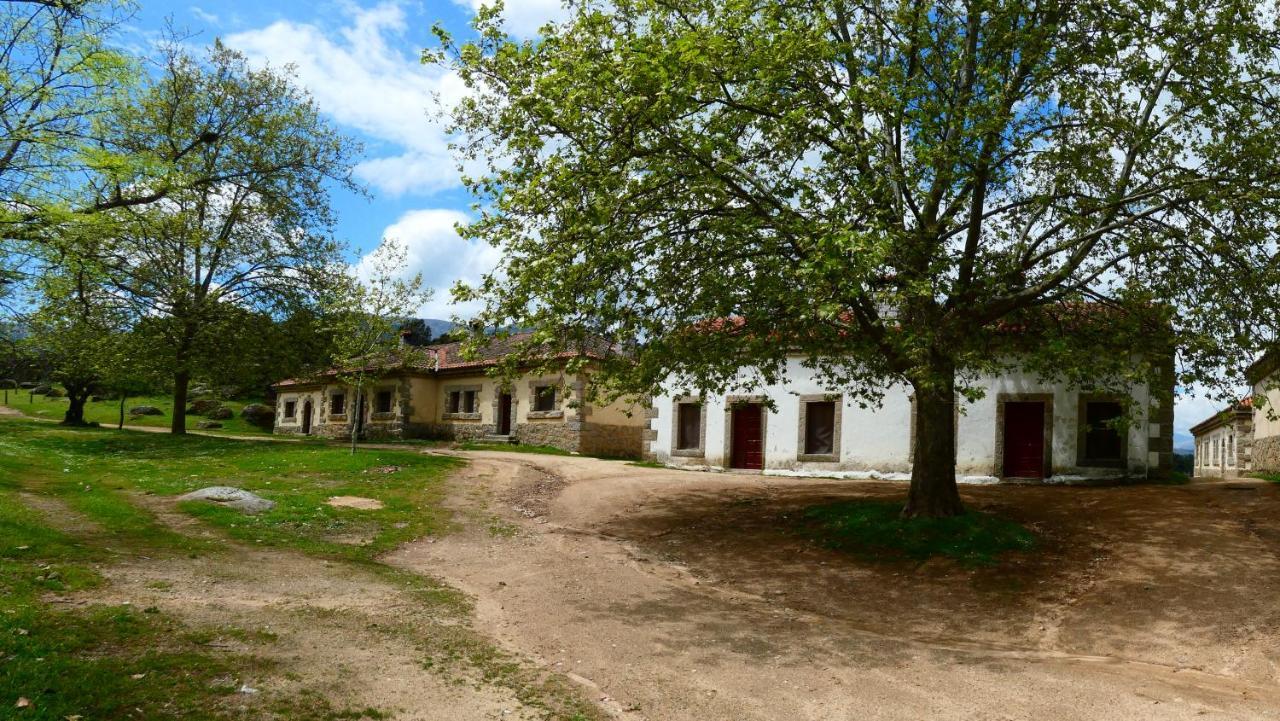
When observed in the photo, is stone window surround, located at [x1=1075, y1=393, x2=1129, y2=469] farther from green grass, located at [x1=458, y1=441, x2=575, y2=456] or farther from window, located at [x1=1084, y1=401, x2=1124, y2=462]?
green grass, located at [x1=458, y1=441, x2=575, y2=456]

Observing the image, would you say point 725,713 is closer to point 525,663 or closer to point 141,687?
point 525,663

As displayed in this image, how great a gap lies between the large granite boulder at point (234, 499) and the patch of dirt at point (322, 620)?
9.68 feet

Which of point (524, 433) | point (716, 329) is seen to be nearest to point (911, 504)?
point (716, 329)

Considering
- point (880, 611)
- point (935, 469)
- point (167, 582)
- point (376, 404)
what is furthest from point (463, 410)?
point (880, 611)

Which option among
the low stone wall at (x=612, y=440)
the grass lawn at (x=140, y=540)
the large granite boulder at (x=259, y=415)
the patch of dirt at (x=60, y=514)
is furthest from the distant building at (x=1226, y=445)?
the large granite boulder at (x=259, y=415)

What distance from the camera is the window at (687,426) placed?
2653 cm

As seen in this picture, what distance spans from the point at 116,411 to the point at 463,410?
2597 cm

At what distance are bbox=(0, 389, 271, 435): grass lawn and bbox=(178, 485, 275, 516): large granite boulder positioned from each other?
1262 inches

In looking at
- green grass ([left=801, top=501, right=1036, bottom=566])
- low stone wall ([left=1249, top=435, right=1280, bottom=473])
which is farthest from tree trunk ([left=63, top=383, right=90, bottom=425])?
low stone wall ([left=1249, top=435, right=1280, bottom=473])

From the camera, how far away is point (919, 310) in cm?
1276

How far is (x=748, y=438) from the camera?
2558 centimetres

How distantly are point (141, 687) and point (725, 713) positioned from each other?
4182 mm

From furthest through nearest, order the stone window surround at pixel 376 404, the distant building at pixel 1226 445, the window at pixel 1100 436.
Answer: the stone window surround at pixel 376 404
the distant building at pixel 1226 445
the window at pixel 1100 436

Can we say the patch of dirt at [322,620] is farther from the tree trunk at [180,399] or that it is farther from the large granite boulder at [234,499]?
the tree trunk at [180,399]
